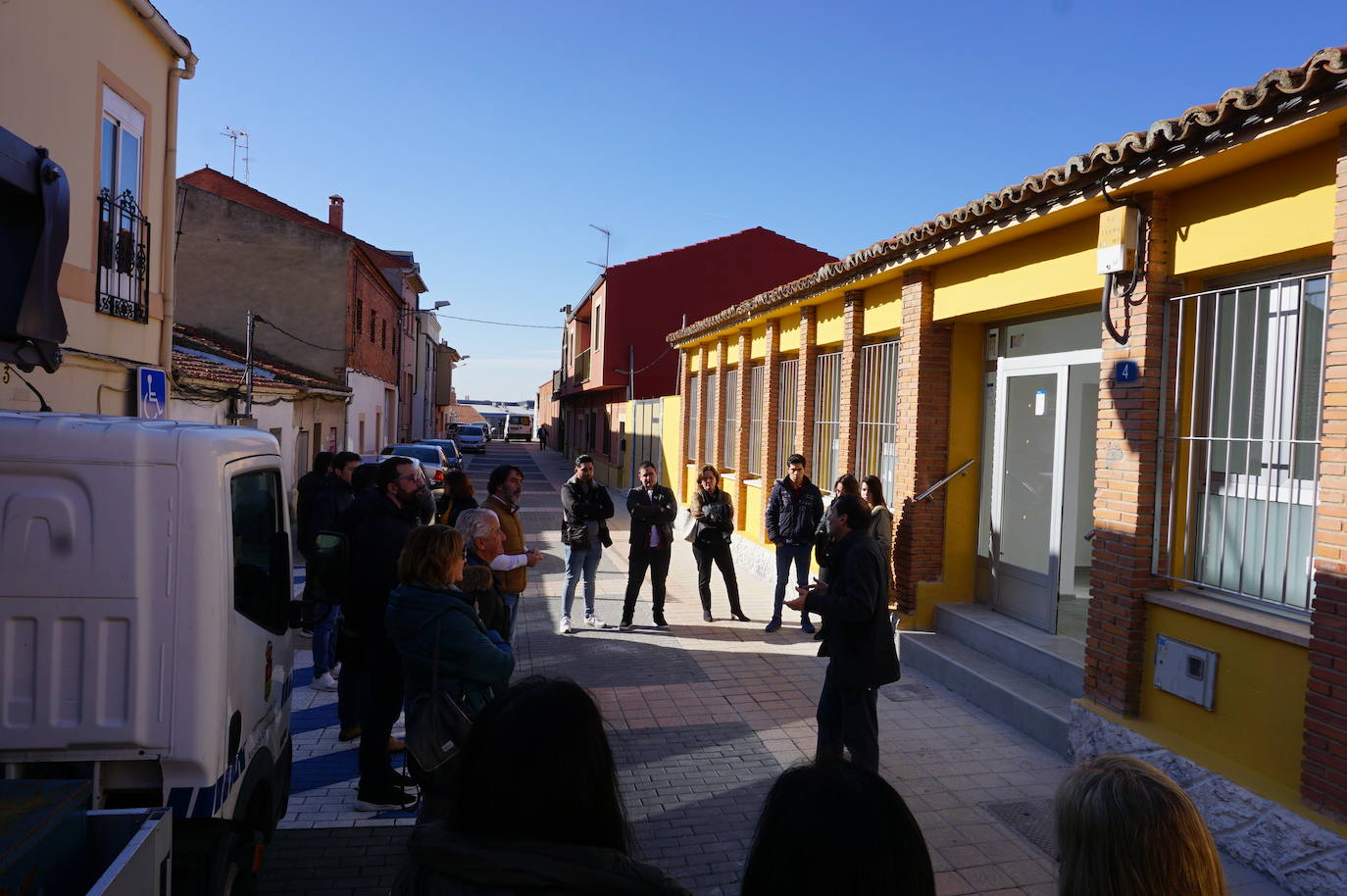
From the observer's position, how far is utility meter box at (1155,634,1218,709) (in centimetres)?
497

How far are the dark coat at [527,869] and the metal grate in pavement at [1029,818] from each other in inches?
146

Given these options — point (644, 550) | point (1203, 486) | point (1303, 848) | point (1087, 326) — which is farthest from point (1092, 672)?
point (644, 550)

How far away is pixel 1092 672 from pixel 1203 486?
136 cm

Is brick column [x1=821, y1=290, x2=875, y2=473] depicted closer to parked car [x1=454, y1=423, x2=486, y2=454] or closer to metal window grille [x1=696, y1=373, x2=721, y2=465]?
metal window grille [x1=696, y1=373, x2=721, y2=465]

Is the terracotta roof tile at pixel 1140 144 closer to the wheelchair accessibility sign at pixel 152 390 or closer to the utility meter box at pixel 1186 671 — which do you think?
the utility meter box at pixel 1186 671

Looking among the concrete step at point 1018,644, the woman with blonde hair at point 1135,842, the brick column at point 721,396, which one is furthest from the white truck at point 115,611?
the brick column at point 721,396

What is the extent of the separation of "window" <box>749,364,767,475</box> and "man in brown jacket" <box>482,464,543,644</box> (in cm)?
728

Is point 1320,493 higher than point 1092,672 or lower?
higher

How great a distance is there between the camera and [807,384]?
1182cm

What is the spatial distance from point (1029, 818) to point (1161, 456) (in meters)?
2.27

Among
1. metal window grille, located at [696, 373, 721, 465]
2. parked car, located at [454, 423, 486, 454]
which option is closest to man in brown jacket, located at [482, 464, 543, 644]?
metal window grille, located at [696, 373, 721, 465]

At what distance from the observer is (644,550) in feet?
31.1

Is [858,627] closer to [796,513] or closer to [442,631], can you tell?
[442,631]

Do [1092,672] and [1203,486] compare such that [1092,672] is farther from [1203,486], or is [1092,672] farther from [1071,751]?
[1203,486]
